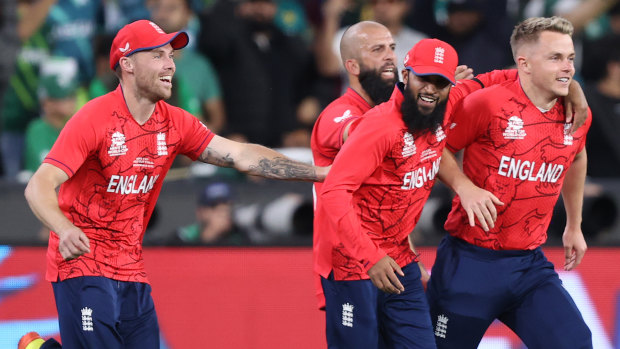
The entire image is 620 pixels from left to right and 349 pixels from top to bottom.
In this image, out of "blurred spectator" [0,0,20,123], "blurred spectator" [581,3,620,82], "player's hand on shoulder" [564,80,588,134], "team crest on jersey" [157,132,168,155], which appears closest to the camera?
"team crest on jersey" [157,132,168,155]

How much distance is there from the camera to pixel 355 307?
17.7ft

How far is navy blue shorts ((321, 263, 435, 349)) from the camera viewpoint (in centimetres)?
536

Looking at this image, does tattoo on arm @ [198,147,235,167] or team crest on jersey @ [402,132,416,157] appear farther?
tattoo on arm @ [198,147,235,167]

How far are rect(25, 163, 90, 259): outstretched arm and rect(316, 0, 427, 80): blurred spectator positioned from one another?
3965mm

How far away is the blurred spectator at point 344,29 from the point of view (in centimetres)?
884

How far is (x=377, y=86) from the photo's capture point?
5.79 meters

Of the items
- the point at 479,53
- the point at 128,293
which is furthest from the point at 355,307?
the point at 479,53

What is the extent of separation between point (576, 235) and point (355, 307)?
54.7 inches

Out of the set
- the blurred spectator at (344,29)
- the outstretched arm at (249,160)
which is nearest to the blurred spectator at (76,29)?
the blurred spectator at (344,29)

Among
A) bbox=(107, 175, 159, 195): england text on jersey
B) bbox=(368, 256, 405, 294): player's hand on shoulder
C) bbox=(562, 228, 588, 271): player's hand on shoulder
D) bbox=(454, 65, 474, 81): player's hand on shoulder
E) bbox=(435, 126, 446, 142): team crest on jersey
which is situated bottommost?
A: bbox=(562, 228, 588, 271): player's hand on shoulder

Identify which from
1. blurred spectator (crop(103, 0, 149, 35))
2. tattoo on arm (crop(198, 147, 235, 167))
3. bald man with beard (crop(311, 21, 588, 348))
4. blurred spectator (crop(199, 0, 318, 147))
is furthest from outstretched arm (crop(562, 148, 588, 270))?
blurred spectator (crop(103, 0, 149, 35))

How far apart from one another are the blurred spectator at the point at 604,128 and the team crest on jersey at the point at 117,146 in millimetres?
4313

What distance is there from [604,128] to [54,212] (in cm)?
486

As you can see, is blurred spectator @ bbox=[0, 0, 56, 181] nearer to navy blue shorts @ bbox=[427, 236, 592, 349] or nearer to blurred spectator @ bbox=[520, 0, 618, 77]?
blurred spectator @ bbox=[520, 0, 618, 77]
